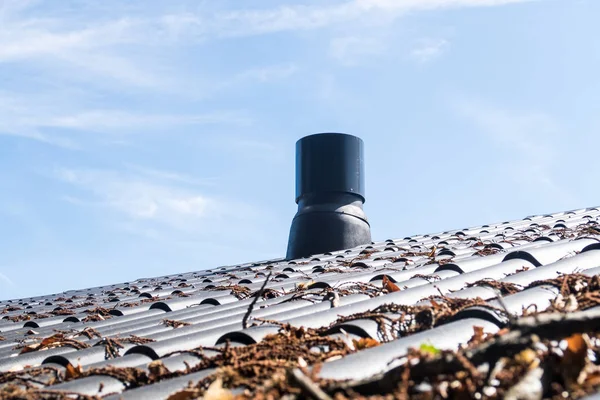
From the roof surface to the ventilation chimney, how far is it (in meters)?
4.50

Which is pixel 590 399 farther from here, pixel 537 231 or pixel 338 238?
pixel 338 238

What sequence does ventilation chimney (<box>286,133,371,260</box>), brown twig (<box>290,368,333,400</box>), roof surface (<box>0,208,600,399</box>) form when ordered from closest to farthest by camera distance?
brown twig (<box>290,368,333,400</box>), roof surface (<box>0,208,600,399</box>), ventilation chimney (<box>286,133,371,260</box>)

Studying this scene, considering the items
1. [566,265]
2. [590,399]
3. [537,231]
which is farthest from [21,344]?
[537,231]

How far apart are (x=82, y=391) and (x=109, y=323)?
85.5 inches

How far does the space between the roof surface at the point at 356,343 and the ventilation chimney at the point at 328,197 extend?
450 centimetres

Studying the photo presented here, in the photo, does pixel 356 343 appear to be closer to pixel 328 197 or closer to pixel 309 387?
pixel 309 387

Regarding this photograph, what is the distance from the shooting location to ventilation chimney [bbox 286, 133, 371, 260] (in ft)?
29.6

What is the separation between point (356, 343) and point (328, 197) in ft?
23.4

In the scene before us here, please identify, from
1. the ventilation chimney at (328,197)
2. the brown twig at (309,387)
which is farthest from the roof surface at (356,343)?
the ventilation chimney at (328,197)

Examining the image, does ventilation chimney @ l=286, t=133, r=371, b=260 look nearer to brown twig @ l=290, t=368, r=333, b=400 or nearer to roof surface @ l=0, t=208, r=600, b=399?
roof surface @ l=0, t=208, r=600, b=399

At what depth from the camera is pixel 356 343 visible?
2.08 m

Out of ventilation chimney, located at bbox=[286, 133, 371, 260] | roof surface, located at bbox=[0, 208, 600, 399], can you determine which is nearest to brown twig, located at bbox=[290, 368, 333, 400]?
roof surface, located at bbox=[0, 208, 600, 399]

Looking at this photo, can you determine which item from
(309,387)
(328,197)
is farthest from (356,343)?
(328,197)

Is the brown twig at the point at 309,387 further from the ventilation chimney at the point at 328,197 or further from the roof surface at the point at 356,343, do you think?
the ventilation chimney at the point at 328,197
